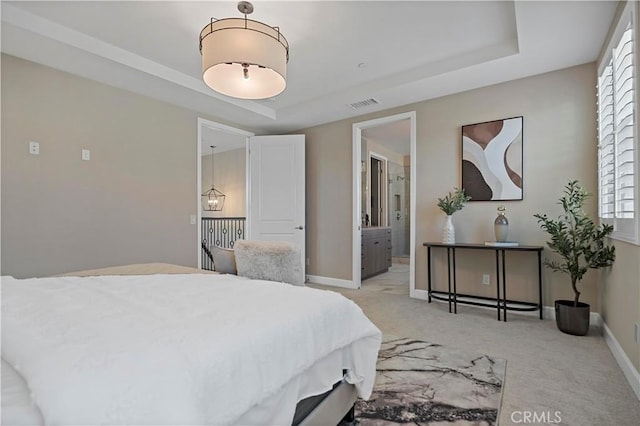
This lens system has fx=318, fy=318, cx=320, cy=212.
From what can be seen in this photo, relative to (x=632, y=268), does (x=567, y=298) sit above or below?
below

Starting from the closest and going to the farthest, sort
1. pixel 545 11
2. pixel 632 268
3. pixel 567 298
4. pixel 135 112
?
pixel 632 268
pixel 545 11
pixel 567 298
pixel 135 112

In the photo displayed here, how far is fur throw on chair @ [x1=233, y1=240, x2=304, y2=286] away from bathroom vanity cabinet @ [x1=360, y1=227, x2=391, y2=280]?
3220mm

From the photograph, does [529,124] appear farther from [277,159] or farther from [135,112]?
[135,112]

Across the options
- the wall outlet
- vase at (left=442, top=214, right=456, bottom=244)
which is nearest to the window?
vase at (left=442, top=214, right=456, bottom=244)

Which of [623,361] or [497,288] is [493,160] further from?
[623,361]

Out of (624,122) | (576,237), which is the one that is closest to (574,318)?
(576,237)

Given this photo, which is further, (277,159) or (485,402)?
(277,159)

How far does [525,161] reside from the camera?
11.2 ft

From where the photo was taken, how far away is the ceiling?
7.93ft

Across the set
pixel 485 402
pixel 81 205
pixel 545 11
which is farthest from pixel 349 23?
pixel 81 205

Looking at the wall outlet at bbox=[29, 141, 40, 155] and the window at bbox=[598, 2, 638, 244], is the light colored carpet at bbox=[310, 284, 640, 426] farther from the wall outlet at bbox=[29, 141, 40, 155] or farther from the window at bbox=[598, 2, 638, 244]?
the wall outlet at bbox=[29, 141, 40, 155]

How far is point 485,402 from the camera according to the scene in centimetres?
178

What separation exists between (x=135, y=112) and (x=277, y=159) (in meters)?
2.07

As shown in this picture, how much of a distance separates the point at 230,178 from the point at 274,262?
6.59 m
